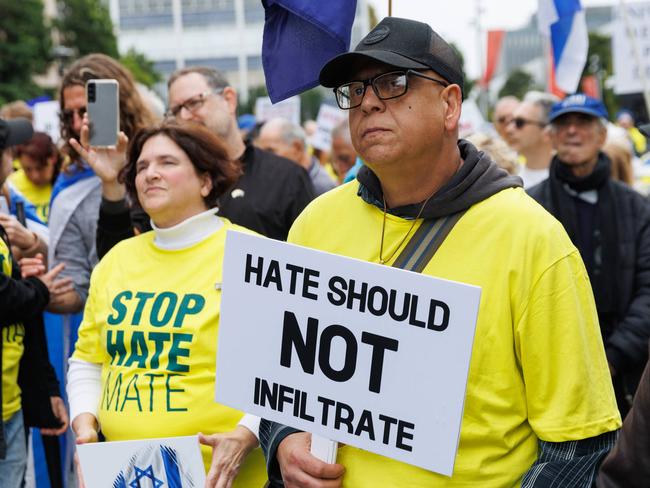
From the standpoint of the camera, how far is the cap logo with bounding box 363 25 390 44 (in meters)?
2.40

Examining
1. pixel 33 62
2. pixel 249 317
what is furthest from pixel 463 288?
pixel 33 62

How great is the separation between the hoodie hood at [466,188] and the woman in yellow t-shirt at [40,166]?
4.09 meters

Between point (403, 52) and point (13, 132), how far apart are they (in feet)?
8.27

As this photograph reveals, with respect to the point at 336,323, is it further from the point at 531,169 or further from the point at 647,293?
the point at 531,169

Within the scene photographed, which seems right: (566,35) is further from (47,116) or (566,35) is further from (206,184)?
(47,116)

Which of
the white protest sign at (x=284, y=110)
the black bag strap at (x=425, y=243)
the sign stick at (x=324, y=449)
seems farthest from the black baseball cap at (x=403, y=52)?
the white protest sign at (x=284, y=110)

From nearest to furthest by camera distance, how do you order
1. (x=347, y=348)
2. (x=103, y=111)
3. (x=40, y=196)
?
(x=347, y=348)
(x=103, y=111)
(x=40, y=196)

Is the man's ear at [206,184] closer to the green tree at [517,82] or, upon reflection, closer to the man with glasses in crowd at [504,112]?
the man with glasses in crowd at [504,112]

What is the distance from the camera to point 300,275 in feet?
7.66

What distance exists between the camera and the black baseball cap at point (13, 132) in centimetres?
413

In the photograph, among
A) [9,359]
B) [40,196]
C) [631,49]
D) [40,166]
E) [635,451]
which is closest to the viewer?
[635,451]

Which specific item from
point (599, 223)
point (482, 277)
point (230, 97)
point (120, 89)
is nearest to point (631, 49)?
point (599, 223)

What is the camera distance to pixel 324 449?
2.40m

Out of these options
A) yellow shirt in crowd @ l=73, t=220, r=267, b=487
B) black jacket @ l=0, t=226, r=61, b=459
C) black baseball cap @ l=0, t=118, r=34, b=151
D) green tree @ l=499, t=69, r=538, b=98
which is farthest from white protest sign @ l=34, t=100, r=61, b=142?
green tree @ l=499, t=69, r=538, b=98
